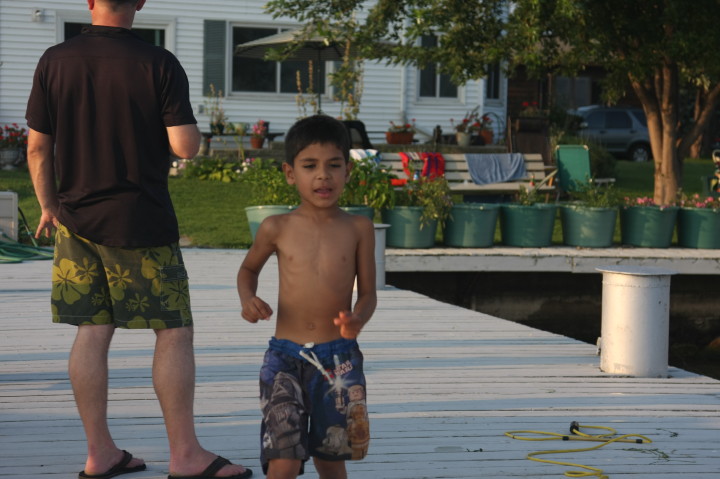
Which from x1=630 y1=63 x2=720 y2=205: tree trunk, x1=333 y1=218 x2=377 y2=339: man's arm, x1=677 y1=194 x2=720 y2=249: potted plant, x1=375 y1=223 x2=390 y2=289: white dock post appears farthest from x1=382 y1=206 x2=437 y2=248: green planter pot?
x1=333 y1=218 x2=377 y2=339: man's arm

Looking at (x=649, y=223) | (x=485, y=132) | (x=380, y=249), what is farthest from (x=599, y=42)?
(x=485, y=132)

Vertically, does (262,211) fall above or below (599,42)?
below

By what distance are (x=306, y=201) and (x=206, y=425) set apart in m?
1.51

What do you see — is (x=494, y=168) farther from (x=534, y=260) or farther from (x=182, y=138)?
(x=182, y=138)

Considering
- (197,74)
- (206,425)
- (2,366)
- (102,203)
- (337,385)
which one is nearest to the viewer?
(337,385)

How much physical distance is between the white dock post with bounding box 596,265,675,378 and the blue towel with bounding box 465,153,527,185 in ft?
29.0

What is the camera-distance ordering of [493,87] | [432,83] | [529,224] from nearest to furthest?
[529,224]
[432,83]
[493,87]

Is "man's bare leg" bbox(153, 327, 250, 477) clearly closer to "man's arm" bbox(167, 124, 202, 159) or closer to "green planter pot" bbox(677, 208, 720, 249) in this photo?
"man's arm" bbox(167, 124, 202, 159)

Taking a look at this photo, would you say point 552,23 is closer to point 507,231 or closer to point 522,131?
point 507,231

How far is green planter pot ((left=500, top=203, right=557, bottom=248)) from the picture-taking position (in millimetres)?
10727

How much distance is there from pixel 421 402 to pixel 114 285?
1876 mm

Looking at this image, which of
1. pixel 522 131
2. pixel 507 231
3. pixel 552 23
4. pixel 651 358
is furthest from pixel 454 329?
pixel 522 131

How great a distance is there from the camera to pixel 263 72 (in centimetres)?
2225

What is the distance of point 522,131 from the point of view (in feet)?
57.3
